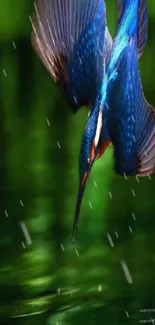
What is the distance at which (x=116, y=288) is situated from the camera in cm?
318

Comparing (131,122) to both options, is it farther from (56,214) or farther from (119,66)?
(56,214)

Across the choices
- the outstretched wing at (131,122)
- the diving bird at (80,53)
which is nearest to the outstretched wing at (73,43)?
the diving bird at (80,53)

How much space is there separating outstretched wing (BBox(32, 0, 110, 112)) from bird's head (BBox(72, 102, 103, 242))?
67 millimetres

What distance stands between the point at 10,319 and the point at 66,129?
85 cm

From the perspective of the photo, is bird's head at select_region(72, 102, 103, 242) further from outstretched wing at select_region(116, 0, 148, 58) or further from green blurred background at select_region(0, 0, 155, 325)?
outstretched wing at select_region(116, 0, 148, 58)

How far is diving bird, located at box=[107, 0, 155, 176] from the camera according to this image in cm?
304

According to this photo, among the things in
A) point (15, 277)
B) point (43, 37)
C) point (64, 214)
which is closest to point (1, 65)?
point (43, 37)

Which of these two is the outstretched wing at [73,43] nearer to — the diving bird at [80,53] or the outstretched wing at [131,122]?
the diving bird at [80,53]

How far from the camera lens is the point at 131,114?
310 cm

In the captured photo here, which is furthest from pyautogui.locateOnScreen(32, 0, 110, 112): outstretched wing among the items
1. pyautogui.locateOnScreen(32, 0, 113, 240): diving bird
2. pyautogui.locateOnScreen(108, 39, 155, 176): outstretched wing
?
pyautogui.locateOnScreen(108, 39, 155, 176): outstretched wing

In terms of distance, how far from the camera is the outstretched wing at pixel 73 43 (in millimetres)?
3014

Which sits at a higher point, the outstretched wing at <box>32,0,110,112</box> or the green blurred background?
the outstretched wing at <box>32,0,110,112</box>

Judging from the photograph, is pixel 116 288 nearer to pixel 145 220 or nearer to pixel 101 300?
pixel 101 300

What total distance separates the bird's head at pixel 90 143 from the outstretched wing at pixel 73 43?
67 mm
